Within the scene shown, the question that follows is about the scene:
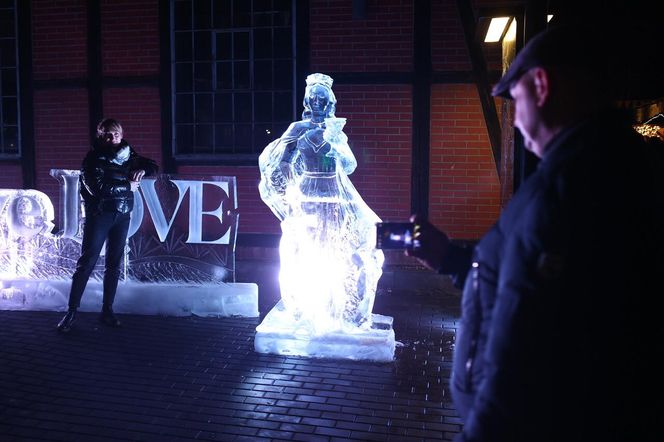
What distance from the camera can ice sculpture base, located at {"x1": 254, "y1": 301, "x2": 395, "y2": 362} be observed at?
4750mm

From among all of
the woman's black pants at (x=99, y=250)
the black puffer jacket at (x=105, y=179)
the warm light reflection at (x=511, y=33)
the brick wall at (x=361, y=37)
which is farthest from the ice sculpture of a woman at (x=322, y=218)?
the brick wall at (x=361, y=37)

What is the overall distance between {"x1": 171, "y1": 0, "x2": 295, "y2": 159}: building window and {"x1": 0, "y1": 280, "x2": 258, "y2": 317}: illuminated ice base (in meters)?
2.61

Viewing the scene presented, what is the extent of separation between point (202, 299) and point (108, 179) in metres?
1.51

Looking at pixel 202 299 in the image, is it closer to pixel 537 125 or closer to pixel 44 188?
pixel 44 188

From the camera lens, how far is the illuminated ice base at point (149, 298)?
602cm

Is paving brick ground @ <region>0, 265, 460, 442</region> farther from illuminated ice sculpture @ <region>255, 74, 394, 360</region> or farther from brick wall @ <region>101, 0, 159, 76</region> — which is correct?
brick wall @ <region>101, 0, 159, 76</region>

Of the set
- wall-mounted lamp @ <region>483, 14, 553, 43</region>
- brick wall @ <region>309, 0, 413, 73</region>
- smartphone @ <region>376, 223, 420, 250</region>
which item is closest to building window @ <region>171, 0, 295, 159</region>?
brick wall @ <region>309, 0, 413, 73</region>

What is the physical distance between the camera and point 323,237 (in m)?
4.75

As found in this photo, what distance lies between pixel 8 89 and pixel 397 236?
854 cm

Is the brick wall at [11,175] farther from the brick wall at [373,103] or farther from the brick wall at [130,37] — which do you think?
the brick wall at [130,37]

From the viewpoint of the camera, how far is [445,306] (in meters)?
6.62

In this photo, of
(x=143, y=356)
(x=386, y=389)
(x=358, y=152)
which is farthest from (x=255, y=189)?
(x=386, y=389)

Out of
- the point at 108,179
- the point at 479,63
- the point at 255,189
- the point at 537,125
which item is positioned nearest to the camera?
the point at 537,125

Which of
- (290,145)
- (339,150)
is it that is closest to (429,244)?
(339,150)
